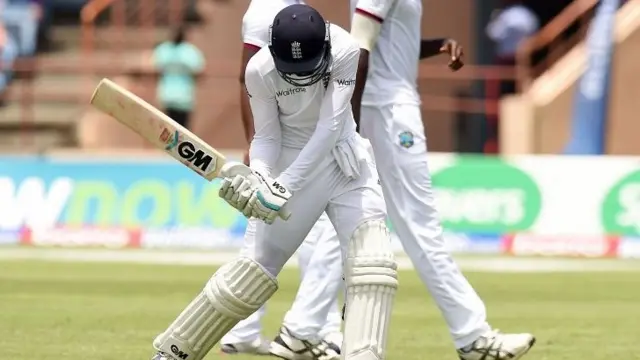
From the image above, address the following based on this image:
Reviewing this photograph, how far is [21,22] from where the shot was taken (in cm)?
2302

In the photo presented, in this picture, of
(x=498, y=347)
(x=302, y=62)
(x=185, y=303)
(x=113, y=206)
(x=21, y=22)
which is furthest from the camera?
(x=21, y=22)

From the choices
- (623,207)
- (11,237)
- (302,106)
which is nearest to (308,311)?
(302,106)

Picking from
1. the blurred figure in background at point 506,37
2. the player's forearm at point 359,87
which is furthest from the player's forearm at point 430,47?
the blurred figure in background at point 506,37

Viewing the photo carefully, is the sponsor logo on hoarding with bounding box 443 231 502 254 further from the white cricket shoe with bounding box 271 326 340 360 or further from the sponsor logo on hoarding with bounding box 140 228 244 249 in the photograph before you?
the white cricket shoe with bounding box 271 326 340 360

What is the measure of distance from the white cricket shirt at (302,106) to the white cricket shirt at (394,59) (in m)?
1.39

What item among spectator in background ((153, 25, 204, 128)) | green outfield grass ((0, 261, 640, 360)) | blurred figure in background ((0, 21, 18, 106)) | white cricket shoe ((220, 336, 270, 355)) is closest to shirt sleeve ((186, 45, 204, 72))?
spectator in background ((153, 25, 204, 128))

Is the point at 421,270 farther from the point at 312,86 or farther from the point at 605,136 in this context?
the point at 605,136

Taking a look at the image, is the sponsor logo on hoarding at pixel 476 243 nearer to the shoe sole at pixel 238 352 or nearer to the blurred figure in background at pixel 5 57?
the blurred figure in background at pixel 5 57

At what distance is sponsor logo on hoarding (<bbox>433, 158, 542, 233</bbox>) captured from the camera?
53.4ft

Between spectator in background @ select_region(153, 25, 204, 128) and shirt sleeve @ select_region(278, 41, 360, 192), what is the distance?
13.1m

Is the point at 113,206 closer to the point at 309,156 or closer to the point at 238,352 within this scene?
the point at 238,352

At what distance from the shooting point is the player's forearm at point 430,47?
323 inches

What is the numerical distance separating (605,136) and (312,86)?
12206 mm

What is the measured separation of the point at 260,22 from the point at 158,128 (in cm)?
131
